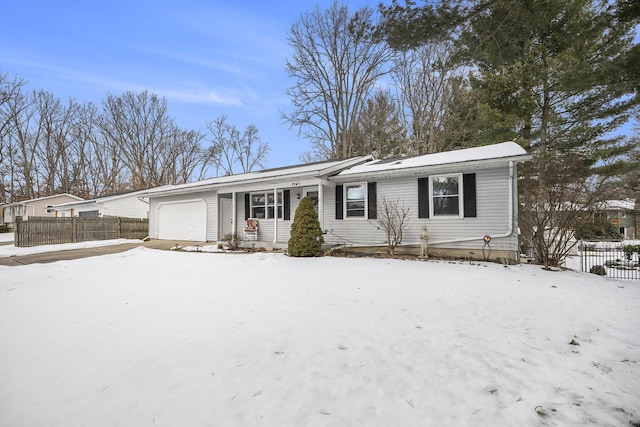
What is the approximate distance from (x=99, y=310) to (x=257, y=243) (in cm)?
848

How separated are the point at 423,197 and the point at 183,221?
11836mm

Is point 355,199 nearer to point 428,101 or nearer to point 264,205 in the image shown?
point 264,205

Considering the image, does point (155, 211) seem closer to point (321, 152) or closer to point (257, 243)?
point (257, 243)

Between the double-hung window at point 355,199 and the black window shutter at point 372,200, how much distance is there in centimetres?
15

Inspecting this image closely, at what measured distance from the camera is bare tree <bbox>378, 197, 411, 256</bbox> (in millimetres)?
9453

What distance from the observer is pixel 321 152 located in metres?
22.9

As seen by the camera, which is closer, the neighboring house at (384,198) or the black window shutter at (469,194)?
the neighboring house at (384,198)

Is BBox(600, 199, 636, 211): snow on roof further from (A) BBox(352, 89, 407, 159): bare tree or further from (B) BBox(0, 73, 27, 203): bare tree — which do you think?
(B) BBox(0, 73, 27, 203): bare tree

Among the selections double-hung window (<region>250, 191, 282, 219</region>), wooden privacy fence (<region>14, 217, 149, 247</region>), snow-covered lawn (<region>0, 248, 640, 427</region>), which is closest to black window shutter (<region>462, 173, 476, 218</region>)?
snow-covered lawn (<region>0, 248, 640, 427</region>)

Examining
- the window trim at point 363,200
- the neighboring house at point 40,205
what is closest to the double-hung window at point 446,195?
the window trim at point 363,200

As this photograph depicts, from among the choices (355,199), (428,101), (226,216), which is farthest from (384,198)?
(428,101)

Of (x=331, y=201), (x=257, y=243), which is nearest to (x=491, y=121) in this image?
(x=331, y=201)

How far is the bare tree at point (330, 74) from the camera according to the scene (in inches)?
787

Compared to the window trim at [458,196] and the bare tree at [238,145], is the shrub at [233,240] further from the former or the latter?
the bare tree at [238,145]
